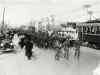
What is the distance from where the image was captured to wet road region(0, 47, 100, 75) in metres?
3.23

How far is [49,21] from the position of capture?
6.69 metres

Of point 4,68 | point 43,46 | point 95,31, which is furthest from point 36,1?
point 95,31

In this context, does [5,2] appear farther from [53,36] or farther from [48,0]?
[53,36]

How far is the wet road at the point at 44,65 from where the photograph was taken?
127 inches

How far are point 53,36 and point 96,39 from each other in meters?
3.09

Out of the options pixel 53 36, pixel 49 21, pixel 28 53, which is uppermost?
pixel 49 21

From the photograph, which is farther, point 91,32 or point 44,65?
point 91,32

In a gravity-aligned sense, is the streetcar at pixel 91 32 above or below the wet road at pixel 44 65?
above

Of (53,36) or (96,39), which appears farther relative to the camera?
(96,39)

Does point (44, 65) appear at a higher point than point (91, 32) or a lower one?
lower

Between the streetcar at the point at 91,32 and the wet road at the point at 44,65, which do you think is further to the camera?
the streetcar at the point at 91,32

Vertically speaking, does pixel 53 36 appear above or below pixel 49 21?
below

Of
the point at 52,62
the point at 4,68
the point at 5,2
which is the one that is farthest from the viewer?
the point at 5,2

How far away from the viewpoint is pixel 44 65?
3529 millimetres
